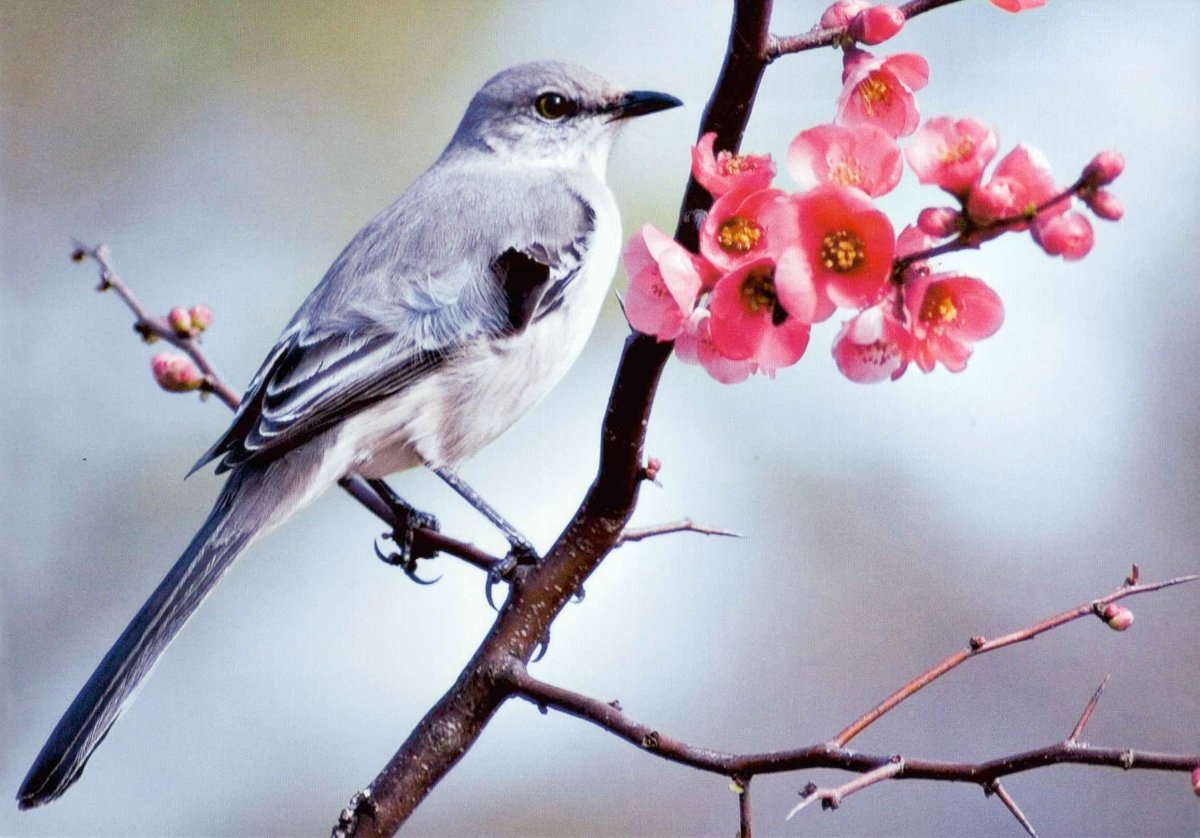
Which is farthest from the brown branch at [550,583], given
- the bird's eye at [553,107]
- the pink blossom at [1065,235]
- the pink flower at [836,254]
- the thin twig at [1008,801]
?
the bird's eye at [553,107]

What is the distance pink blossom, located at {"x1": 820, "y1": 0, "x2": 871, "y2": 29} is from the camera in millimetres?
842

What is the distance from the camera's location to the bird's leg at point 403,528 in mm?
1716

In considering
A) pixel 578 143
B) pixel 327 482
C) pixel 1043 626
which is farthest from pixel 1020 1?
pixel 578 143

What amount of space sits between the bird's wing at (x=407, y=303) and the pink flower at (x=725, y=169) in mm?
888

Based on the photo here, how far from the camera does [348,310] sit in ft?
5.61

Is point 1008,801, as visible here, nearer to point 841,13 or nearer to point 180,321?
point 841,13

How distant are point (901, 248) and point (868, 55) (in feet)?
0.62

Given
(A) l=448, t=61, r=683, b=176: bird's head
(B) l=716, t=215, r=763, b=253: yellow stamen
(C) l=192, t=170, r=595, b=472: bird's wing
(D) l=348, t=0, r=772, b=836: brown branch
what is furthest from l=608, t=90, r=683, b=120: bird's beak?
(B) l=716, t=215, r=763, b=253: yellow stamen

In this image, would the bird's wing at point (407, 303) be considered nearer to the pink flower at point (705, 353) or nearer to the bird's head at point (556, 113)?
the bird's head at point (556, 113)

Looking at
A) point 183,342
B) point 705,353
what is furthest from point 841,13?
point 183,342

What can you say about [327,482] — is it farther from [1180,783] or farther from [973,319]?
[1180,783]

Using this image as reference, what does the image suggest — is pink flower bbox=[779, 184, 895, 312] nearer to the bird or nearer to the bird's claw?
the bird's claw

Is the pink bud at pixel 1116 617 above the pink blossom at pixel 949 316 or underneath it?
underneath

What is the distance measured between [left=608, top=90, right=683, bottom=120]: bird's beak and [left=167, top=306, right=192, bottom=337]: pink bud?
2.87 feet
